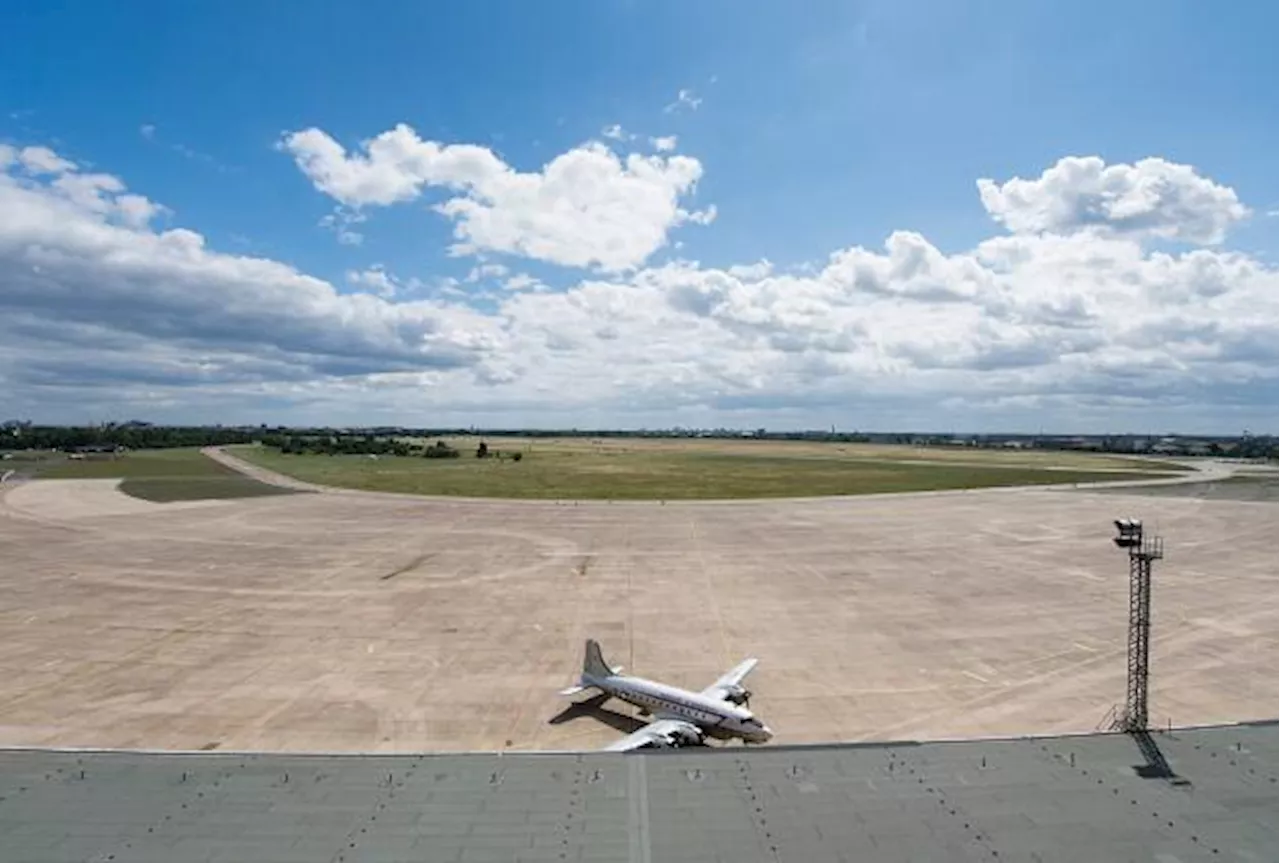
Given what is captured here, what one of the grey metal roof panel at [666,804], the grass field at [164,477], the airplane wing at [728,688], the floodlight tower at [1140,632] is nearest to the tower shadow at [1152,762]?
the grey metal roof panel at [666,804]

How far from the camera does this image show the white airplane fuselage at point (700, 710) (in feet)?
99.1

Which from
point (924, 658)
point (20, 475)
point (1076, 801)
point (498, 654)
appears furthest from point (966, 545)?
point (20, 475)

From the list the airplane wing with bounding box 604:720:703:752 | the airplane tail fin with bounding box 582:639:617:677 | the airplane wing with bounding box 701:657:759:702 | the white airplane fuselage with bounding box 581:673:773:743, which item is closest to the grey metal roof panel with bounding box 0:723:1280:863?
the airplane wing with bounding box 604:720:703:752

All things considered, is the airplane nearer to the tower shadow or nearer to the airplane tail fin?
the airplane tail fin

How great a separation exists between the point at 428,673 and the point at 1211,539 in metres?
84.7

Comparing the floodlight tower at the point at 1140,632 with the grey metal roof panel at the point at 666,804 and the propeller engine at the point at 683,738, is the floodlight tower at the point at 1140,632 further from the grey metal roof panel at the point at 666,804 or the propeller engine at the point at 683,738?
the propeller engine at the point at 683,738

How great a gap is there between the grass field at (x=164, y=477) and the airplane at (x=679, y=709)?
100842 millimetres

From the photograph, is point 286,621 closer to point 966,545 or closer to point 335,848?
point 335,848

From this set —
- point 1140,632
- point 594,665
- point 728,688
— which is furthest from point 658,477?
point 1140,632

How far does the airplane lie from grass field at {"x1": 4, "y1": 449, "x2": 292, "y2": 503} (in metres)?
101

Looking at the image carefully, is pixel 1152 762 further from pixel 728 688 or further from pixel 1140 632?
pixel 728 688

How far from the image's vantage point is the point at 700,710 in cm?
3061

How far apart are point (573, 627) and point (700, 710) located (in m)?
18.2

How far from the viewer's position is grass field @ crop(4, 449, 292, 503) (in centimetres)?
12138
